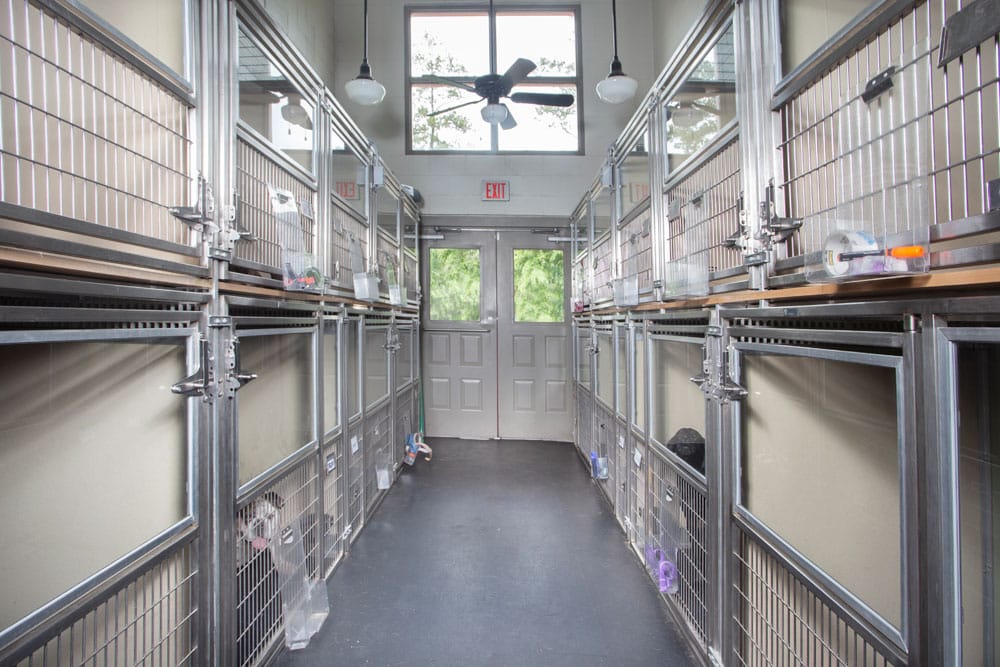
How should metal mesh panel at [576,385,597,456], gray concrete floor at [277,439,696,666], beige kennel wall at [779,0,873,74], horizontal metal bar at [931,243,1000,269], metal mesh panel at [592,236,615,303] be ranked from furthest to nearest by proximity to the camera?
metal mesh panel at [576,385,597,456] < metal mesh panel at [592,236,615,303] < gray concrete floor at [277,439,696,666] < beige kennel wall at [779,0,873,74] < horizontal metal bar at [931,243,1000,269]

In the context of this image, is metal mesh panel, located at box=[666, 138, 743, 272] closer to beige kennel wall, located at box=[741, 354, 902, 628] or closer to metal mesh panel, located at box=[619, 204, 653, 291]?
metal mesh panel, located at box=[619, 204, 653, 291]

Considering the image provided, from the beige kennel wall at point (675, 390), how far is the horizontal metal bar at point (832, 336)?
1.57ft

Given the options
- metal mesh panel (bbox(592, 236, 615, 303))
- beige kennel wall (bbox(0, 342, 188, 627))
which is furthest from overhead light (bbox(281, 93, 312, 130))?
metal mesh panel (bbox(592, 236, 615, 303))

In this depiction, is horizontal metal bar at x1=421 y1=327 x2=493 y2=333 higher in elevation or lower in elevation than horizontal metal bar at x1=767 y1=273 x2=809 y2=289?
lower

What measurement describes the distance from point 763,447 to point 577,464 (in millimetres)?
3063

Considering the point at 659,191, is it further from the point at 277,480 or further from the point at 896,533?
the point at 277,480

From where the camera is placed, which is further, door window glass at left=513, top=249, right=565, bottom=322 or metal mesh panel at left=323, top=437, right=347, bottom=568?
door window glass at left=513, top=249, right=565, bottom=322

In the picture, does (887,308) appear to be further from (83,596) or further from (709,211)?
(83,596)

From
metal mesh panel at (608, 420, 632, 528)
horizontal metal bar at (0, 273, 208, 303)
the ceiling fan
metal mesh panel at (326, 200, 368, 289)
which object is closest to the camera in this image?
horizontal metal bar at (0, 273, 208, 303)

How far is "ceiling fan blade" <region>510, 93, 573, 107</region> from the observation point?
12.4 feet

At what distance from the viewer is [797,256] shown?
1192mm

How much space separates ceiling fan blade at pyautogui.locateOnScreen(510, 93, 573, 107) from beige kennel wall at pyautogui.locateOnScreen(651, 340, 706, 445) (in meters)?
2.48

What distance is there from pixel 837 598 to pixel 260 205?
207 cm

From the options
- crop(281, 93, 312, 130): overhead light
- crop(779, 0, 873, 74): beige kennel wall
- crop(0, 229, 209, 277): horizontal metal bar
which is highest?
crop(281, 93, 312, 130): overhead light
